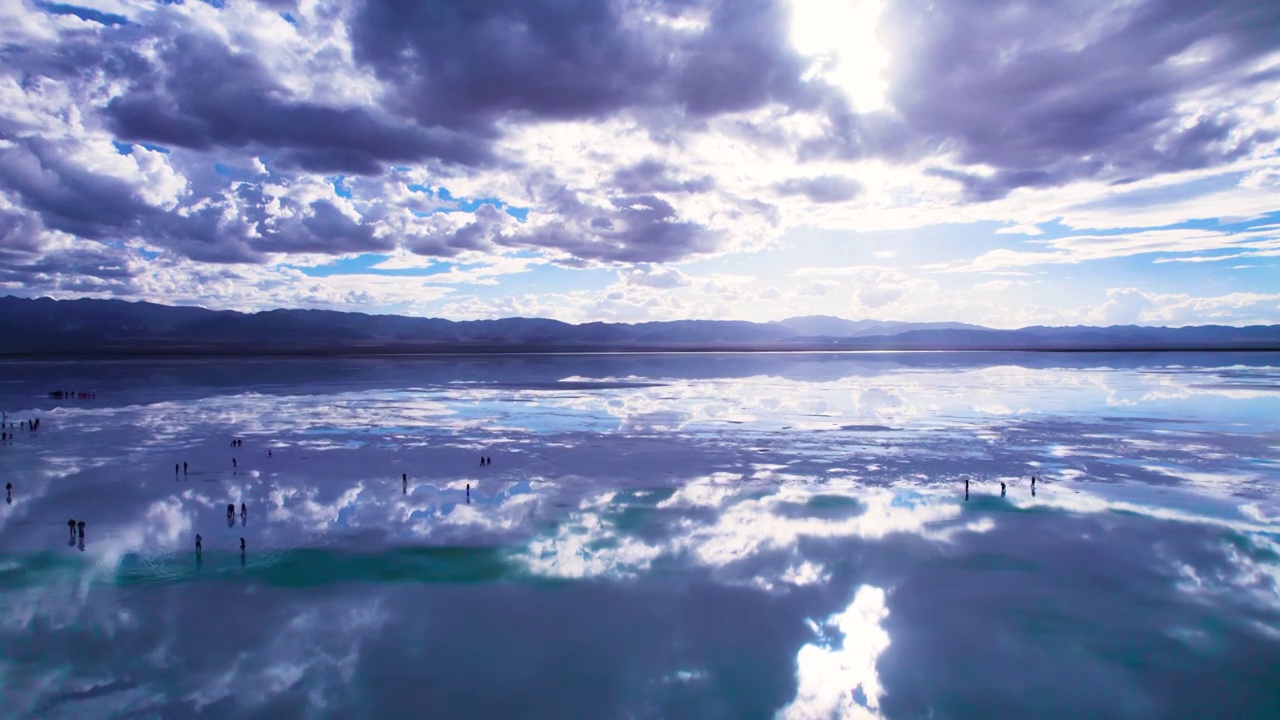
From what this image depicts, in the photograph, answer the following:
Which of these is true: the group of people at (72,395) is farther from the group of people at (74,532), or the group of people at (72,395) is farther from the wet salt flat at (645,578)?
the group of people at (74,532)

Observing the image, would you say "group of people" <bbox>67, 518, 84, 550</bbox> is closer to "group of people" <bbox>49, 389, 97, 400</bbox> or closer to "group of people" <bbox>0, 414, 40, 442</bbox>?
"group of people" <bbox>0, 414, 40, 442</bbox>

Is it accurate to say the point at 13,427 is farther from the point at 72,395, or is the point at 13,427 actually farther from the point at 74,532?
the point at 74,532

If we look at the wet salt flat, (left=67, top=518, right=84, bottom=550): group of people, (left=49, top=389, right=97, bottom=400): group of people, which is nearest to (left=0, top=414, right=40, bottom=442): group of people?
the wet salt flat

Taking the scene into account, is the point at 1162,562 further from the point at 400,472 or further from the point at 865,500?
the point at 400,472

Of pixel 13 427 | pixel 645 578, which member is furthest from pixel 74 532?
pixel 13 427

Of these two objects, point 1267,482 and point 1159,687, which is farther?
point 1267,482

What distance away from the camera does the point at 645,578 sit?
18.7 meters

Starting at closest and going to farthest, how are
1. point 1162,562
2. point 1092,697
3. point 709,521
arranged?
point 1092,697, point 1162,562, point 709,521

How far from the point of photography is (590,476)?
98.9 ft

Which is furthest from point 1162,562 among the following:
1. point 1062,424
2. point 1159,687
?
point 1062,424

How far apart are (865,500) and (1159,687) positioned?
12.8 m

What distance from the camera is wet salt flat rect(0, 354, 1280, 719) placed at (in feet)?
44.7

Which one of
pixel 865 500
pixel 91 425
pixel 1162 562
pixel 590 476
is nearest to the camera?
pixel 1162 562

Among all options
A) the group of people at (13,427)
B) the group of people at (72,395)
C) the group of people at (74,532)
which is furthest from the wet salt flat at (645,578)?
the group of people at (72,395)
